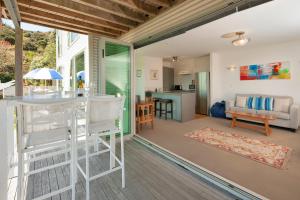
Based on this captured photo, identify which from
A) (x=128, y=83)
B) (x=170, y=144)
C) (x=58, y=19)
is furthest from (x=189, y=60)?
(x=58, y=19)

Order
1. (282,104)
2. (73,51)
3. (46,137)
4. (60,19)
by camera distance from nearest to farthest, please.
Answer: (46,137)
(60,19)
(282,104)
(73,51)

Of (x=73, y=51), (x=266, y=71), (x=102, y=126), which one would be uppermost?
(x=73, y=51)

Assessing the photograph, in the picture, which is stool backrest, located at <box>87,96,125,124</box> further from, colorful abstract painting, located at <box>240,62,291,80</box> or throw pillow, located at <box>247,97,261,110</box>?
colorful abstract painting, located at <box>240,62,291,80</box>

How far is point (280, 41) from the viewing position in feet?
16.4

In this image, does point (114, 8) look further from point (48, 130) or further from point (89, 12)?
point (48, 130)

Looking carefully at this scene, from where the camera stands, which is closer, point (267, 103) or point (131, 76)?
point (131, 76)

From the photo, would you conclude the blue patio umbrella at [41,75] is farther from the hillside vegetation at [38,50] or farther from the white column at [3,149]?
the hillside vegetation at [38,50]

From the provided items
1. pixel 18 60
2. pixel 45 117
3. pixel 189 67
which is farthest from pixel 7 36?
pixel 189 67

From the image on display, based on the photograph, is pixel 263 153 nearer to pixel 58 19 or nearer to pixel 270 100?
pixel 270 100

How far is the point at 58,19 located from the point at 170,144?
355 cm

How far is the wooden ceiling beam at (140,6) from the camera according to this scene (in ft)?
8.30

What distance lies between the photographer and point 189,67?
8.00 meters

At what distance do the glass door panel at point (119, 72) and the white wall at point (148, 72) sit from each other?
8.71ft

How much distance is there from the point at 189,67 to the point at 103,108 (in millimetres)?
6853
